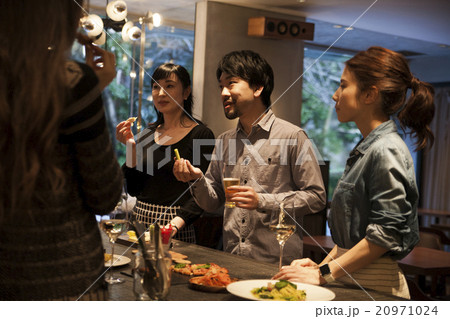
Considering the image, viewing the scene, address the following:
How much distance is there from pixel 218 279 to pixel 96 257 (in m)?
0.44

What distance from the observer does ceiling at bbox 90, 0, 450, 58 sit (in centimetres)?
448

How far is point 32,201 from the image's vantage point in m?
0.94

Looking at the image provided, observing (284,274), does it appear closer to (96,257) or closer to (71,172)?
(96,257)

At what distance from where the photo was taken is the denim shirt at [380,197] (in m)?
1.40

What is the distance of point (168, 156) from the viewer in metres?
2.42

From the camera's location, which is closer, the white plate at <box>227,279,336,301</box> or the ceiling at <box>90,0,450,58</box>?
the white plate at <box>227,279,336,301</box>

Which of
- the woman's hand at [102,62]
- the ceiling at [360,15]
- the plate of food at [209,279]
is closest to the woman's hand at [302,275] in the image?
the plate of food at [209,279]

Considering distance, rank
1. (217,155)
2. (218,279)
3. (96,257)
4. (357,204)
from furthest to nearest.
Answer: (217,155)
(357,204)
(218,279)
(96,257)

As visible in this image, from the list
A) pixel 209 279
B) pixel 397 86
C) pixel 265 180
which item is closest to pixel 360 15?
pixel 265 180

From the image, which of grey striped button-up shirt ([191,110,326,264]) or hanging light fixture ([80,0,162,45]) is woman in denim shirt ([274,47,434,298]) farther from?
hanging light fixture ([80,0,162,45])

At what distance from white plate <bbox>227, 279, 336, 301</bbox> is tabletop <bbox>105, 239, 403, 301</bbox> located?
0.12ft

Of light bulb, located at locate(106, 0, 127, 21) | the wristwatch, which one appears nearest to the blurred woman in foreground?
the wristwatch

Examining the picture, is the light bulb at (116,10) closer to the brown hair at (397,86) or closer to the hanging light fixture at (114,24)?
the hanging light fixture at (114,24)

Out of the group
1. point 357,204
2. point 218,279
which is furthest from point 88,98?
point 357,204
